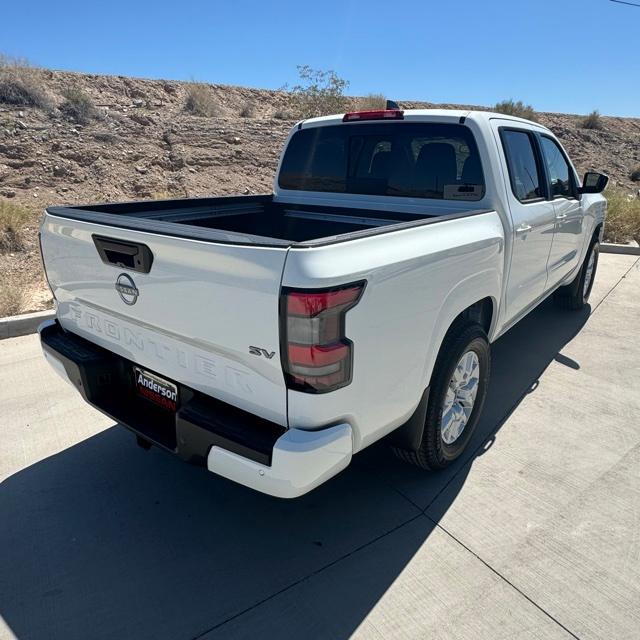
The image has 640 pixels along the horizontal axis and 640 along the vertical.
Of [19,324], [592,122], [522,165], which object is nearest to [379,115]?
[522,165]

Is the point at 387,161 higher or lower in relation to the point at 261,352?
higher

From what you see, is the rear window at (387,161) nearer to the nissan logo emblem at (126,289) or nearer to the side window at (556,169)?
the side window at (556,169)

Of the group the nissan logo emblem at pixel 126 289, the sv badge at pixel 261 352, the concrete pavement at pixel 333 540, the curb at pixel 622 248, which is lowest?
the curb at pixel 622 248

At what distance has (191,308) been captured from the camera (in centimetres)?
210

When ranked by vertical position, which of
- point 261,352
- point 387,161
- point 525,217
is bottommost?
point 261,352

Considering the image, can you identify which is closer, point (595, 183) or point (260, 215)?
point (260, 215)

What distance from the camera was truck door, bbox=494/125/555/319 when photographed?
339 cm

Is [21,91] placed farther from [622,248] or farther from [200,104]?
[622,248]

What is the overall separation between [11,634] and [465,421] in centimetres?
242

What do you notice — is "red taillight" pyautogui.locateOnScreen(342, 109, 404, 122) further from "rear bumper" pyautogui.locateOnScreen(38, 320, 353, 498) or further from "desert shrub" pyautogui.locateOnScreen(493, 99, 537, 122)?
"desert shrub" pyautogui.locateOnScreen(493, 99, 537, 122)

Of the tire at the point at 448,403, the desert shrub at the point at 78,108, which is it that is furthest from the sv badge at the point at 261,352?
the desert shrub at the point at 78,108

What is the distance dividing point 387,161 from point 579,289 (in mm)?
3316

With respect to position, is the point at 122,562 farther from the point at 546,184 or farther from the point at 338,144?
the point at 546,184

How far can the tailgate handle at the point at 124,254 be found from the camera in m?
2.22
